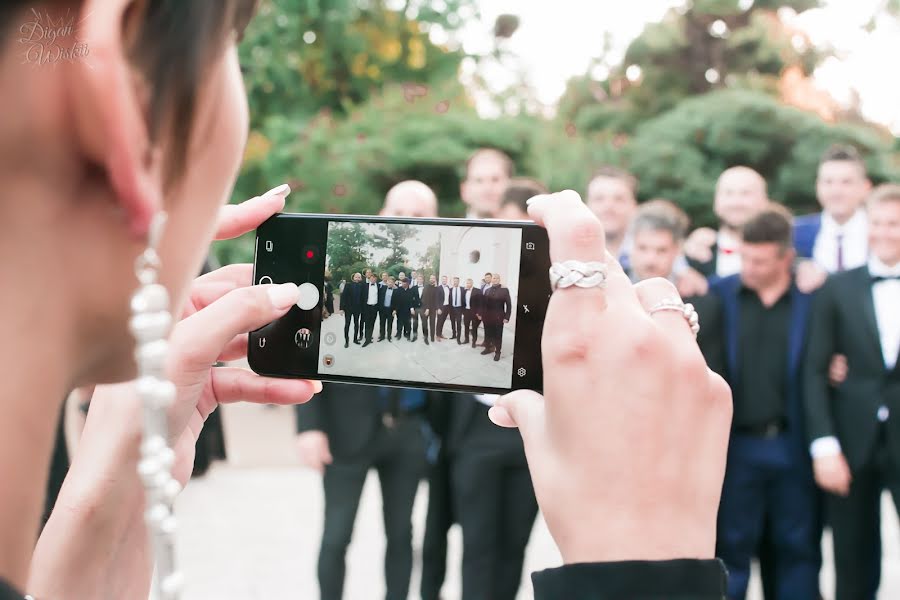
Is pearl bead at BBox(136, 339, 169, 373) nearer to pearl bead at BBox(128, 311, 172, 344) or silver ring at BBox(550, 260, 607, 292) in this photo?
pearl bead at BBox(128, 311, 172, 344)

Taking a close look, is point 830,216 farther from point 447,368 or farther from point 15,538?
point 15,538

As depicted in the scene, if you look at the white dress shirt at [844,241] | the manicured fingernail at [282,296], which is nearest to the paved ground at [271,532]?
the white dress shirt at [844,241]

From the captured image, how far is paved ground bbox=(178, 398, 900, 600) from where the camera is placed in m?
4.54

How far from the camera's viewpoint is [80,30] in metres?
0.60

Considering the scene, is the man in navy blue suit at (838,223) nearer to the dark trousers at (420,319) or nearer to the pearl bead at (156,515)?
the dark trousers at (420,319)

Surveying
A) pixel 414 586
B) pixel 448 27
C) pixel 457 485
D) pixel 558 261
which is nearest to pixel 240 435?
pixel 414 586

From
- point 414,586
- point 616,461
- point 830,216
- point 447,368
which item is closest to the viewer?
point 616,461

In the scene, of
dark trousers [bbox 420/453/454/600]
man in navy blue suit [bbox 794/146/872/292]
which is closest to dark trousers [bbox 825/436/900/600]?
man in navy blue suit [bbox 794/146/872/292]

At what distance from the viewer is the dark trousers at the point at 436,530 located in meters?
4.36

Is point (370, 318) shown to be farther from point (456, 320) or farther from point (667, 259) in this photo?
point (667, 259)

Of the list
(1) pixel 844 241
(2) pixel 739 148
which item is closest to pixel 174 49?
(1) pixel 844 241

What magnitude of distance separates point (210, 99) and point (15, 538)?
39 centimetres

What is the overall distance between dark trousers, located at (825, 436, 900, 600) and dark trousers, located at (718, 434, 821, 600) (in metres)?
0.11

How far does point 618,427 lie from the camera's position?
0.91 meters
